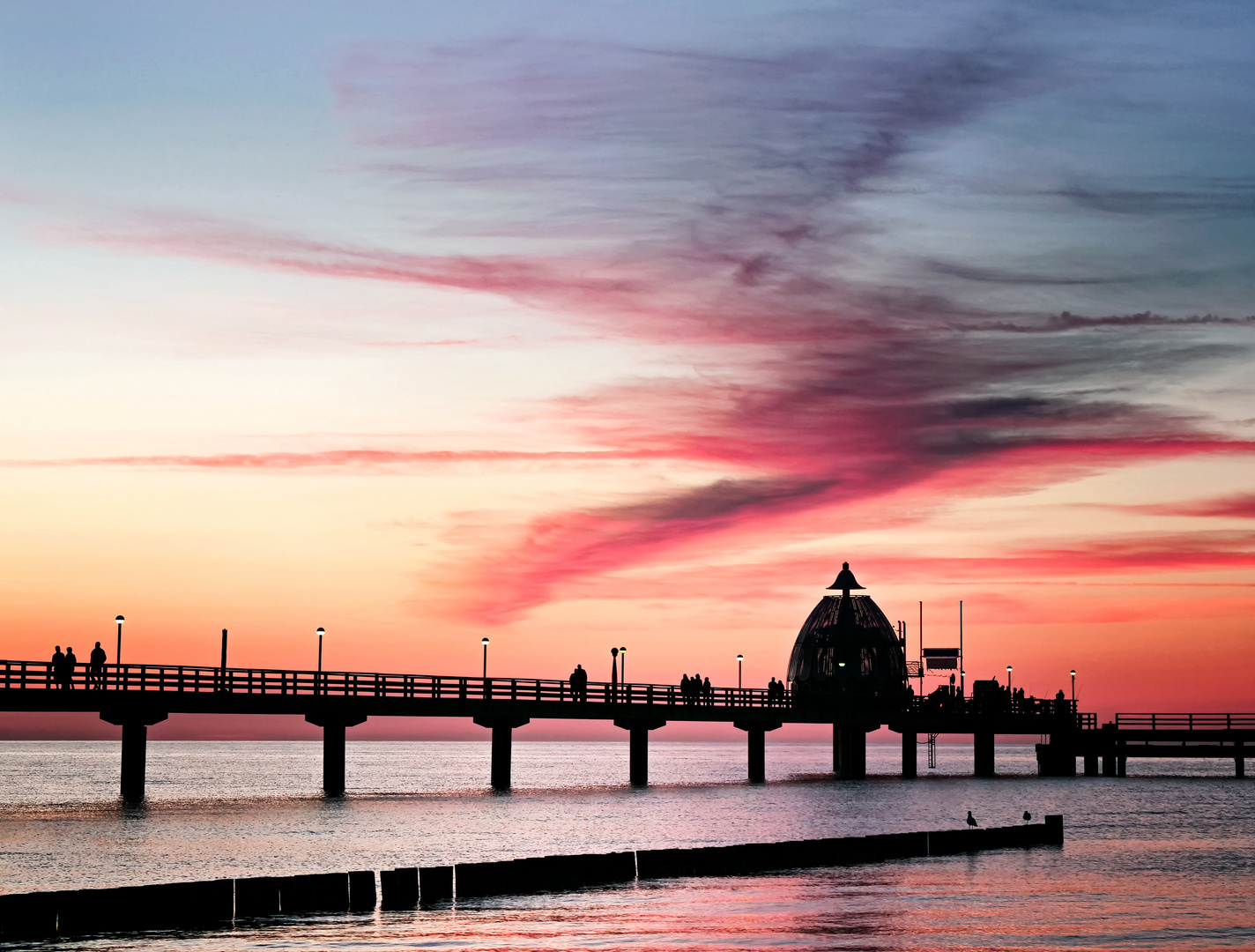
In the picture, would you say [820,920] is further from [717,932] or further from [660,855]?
[660,855]

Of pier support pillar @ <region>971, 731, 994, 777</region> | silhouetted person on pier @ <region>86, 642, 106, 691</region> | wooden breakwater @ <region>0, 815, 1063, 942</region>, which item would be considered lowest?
pier support pillar @ <region>971, 731, 994, 777</region>

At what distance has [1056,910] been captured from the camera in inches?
1289

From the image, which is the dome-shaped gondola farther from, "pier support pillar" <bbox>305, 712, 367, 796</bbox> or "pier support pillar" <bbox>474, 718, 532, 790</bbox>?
"pier support pillar" <bbox>305, 712, 367, 796</bbox>

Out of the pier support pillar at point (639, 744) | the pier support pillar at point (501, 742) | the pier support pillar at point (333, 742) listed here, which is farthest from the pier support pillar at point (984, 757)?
the pier support pillar at point (333, 742)

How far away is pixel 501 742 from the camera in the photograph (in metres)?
80.1

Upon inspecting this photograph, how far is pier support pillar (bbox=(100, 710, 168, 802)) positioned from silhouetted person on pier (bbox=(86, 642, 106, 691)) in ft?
4.67

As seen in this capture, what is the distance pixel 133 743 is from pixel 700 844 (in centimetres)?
2587

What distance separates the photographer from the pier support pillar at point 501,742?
75.9 metres

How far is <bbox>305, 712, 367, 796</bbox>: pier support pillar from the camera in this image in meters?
69.1

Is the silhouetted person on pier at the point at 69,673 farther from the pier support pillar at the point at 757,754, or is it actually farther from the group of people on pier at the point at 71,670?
the pier support pillar at the point at 757,754

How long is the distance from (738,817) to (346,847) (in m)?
20.3

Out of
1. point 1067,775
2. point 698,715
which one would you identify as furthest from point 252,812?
point 1067,775

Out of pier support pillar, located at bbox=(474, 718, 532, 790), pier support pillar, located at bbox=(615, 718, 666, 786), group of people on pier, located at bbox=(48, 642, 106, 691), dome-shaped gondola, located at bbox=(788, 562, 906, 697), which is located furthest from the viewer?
dome-shaped gondola, located at bbox=(788, 562, 906, 697)

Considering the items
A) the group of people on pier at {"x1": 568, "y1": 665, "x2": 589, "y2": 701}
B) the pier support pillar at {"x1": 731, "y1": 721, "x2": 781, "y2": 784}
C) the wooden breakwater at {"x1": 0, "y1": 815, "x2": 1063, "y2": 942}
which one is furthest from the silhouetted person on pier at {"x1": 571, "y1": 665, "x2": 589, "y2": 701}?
the wooden breakwater at {"x1": 0, "y1": 815, "x2": 1063, "y2": 942}
